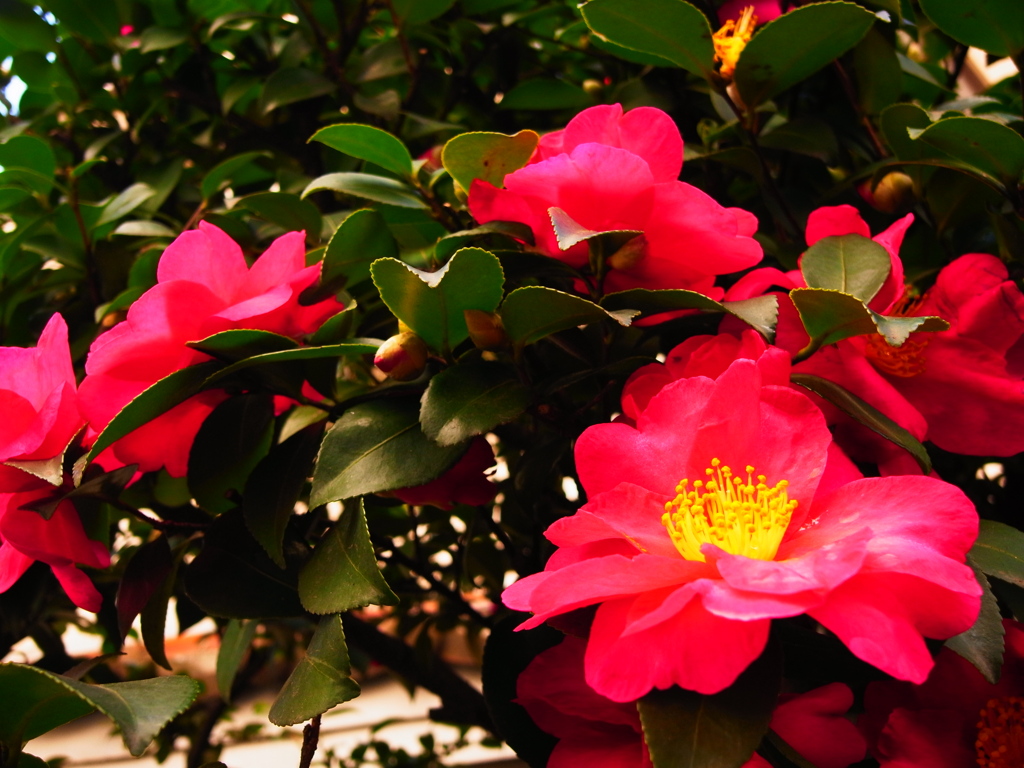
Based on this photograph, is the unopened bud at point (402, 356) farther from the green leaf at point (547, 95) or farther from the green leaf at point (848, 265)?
the green leaf at point (547, 95)

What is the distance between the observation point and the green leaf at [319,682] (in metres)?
0.42

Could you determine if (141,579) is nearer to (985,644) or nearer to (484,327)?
(484,327)

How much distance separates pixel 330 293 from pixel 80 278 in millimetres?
445

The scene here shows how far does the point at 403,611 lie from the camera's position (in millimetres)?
1219

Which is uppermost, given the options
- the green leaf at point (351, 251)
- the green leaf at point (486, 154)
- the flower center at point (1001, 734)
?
the green leaf at point (486, 154)

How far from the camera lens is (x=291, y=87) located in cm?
85

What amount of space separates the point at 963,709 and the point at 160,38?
932mm

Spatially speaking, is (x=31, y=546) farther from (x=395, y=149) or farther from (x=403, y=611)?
(x=403, y=611)

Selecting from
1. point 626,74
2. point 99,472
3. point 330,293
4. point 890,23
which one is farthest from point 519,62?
point 99,472

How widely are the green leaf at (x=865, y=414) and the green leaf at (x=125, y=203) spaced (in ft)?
1.96

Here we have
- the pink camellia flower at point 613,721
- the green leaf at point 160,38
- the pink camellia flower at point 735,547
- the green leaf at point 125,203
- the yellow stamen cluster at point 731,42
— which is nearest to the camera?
the pink camellia flower at point 735,547

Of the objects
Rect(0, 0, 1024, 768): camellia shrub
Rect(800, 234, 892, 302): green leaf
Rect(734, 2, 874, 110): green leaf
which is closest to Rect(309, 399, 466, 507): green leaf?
Rect(0, 0, 1024, 768): camellia shrub

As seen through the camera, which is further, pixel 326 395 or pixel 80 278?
pixel 80 278

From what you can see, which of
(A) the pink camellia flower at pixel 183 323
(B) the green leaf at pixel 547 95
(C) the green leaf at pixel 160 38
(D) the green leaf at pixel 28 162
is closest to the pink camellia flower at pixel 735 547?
(A) the pink camellia flower at pixel 183 323
